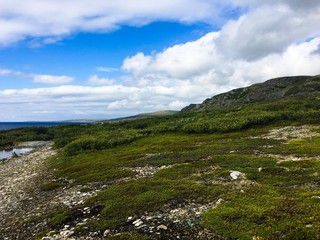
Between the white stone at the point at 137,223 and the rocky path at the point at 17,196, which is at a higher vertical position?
the white stone at the point at 137,223

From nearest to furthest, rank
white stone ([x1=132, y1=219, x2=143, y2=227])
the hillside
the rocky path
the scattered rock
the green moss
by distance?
the hillside, white stone ([x1=132, y1=219, x2=143, y2=227]), the rocky path, the scattered rock, the green moss

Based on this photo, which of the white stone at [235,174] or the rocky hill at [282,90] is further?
the rocky hill at [282,90]

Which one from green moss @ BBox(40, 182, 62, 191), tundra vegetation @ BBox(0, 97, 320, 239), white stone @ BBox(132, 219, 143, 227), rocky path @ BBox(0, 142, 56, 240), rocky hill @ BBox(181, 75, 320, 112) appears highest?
rocky hill @ BBox(181, 75, 320, 112)

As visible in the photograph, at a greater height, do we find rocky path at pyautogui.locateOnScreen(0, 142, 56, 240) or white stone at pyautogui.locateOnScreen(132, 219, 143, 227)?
white stone at pyautogui.locateOnScreen(132, 219, 143, 227)

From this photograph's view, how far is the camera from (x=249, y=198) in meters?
17.6

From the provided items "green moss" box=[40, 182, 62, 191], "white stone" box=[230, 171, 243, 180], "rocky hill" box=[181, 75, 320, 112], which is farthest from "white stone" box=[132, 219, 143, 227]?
"rocky hill" box=[181, 75, 320, 112]

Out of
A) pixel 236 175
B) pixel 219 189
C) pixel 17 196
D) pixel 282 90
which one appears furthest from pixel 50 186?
pixel 282 90

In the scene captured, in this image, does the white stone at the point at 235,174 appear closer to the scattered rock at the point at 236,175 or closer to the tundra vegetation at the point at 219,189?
the scattered rock at the point at 236,175

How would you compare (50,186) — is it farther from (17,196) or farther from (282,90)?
(282,90)

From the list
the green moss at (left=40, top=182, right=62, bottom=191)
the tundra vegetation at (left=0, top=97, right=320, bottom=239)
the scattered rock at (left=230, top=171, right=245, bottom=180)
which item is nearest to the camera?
the tundra vegetation at (left=0, top=97, right=320, bottom=239)

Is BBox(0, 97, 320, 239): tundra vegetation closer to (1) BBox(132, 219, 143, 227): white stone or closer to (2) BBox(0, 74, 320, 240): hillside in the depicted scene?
(2) BBox(0, 74, 320, 240): hillside

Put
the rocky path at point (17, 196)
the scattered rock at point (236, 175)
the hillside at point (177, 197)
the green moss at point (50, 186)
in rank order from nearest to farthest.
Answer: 1. the hillside at point (177, 197)
2. the rocky path at point (17, 196)
3. the scattered rock at point (236, 175)
4. the green moss at point (50, 186)

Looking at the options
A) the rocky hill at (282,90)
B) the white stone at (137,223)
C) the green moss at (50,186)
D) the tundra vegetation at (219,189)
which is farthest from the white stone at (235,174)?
the rocky hill at (282,90)

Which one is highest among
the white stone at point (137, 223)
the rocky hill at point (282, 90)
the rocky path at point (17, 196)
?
the rocky hill at point (282, 90)
